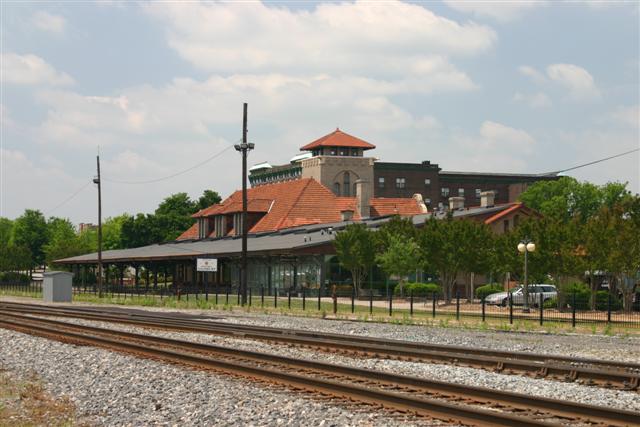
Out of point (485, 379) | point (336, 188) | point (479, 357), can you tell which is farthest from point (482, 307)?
point (336, 188)

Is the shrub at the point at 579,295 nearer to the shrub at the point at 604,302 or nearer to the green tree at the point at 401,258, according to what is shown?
the shrub at the point at 604,302

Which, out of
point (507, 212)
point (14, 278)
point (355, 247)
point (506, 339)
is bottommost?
point (506, 339)

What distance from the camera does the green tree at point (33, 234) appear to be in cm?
16125

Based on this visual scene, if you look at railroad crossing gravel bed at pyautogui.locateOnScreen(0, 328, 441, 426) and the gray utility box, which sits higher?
the gray utility box

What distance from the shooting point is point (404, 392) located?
14438 millimetres

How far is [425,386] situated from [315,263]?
52.9m

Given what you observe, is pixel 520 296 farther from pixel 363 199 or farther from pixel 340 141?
pixel 340 141

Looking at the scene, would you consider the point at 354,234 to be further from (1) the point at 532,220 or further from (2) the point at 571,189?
(2) the point at 571,189

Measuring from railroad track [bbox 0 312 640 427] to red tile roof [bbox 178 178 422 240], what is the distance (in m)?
69.5

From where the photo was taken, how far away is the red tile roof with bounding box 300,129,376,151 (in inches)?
4966

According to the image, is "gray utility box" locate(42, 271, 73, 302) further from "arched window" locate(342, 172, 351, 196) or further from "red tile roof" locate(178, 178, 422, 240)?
"arched window" locate(342, 172, 351, 196)

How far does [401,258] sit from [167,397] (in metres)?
44.1

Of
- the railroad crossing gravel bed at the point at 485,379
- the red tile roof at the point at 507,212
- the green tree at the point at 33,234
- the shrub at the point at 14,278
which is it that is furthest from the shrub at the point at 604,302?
the green tree at the point at 33,234

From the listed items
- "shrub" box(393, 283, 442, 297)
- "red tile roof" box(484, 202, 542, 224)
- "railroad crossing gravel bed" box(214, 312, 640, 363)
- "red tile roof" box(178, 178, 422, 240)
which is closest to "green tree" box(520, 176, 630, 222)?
"red tile roof" box(178, 178, 422, 240)
